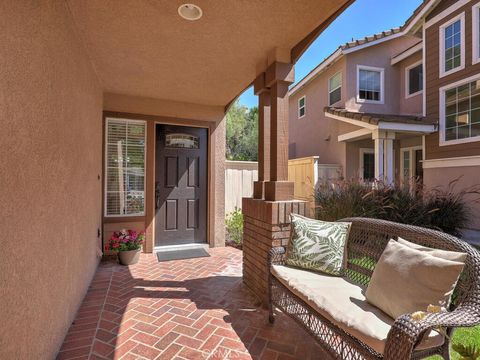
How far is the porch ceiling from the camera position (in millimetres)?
2139

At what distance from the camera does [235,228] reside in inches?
199

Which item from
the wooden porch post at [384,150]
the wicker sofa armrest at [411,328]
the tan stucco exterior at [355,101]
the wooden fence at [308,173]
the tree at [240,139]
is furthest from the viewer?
the tree at [240,139]

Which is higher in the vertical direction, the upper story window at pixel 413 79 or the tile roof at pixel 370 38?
the tile roof at pixel 370 38

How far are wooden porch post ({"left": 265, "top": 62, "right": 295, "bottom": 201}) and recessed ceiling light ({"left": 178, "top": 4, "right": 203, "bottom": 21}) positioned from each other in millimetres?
917

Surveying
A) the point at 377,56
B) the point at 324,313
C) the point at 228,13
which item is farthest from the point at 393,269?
the point at 377,56

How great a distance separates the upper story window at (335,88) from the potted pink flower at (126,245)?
753cm

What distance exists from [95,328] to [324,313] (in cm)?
187

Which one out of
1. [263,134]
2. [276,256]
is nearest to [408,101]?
[263,134]

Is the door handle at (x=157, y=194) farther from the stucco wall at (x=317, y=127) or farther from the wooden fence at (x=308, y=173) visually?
the stucco wall at (x=317, y=127)

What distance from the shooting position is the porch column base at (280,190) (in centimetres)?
266

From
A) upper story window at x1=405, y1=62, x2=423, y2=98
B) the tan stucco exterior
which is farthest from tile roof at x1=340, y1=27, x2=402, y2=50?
upper story window at x1=405, y1=62, x2=423, y2=98

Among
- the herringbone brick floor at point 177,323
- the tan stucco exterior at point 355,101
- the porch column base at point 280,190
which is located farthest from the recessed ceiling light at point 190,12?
the tan stucco exterior at point 355,101

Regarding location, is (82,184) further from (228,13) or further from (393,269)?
(393,269)

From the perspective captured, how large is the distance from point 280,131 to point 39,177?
206 centimetres
